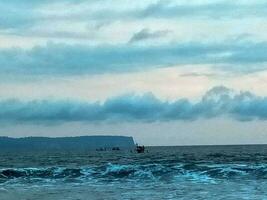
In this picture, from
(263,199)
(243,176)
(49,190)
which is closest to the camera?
(263,199)

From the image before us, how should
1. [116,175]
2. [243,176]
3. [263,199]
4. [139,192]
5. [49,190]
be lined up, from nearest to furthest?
[263,199] → [139,192] → [49,190] → [243,176] → [116,175]

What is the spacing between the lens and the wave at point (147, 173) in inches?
1858

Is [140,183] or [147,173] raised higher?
[147,173]

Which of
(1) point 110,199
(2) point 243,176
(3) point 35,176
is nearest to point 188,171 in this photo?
(2) point 243,176

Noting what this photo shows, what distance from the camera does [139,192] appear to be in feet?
114

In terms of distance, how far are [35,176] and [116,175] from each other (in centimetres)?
787

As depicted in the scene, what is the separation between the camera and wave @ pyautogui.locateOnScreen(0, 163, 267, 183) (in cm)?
4719

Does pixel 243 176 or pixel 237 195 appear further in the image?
pixel 243 176

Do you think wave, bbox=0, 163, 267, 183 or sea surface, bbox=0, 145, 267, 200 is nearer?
sea surface, bbox=0, 145, 267, 200

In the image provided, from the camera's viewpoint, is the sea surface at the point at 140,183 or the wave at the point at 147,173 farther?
the wave at the point at 147,173

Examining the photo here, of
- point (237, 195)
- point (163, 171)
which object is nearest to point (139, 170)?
point (163, 171)

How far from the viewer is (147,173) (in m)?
50.4

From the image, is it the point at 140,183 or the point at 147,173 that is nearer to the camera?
the point at 140,183

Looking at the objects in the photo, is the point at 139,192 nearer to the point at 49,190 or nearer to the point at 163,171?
the point at 49,190
